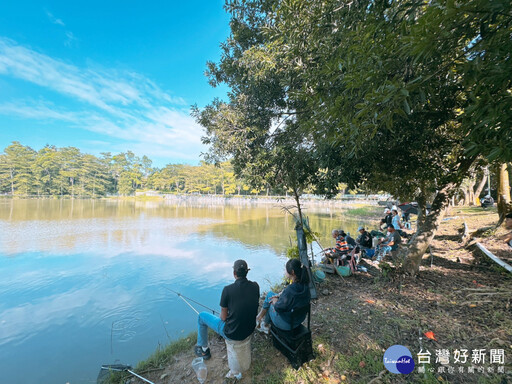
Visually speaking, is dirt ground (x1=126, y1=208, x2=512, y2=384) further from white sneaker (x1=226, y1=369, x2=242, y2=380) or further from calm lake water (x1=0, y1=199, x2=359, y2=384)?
calm lake water (x1=0, y1=199, x2=359, y2=384)

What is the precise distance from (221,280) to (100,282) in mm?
3359

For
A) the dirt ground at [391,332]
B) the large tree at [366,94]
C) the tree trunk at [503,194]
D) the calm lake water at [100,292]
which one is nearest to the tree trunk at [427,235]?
the large tree at [366,94]

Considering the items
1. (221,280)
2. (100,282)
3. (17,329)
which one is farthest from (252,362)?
(100,282)

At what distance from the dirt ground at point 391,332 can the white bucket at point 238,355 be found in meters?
0.10

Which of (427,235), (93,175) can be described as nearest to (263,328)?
(427,235)

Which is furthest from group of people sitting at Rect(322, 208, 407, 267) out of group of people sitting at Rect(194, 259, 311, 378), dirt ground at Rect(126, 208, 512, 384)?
group of people sitting at Rect(194, 259, 311, 378)

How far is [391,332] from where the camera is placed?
106 inches

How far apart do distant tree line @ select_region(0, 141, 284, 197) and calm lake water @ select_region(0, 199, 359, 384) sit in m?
32.3

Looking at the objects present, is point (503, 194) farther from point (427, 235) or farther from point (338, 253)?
point (338, 253)

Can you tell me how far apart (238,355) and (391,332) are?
5.72ft

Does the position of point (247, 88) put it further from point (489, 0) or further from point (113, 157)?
point (113, 157)

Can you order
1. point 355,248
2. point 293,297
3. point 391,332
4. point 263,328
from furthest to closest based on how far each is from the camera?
1. point 355,248
2. point 263,328
3. point 391,332
4. point 293,297

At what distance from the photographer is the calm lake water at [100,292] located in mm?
3814

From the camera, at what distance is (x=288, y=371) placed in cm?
236
